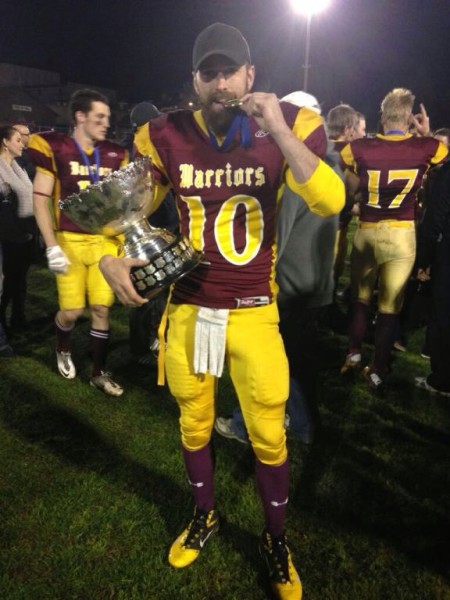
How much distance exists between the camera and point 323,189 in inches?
70.2

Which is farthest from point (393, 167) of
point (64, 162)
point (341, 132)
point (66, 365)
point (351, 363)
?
point (66, 365)

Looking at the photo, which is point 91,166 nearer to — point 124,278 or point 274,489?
point 124,278

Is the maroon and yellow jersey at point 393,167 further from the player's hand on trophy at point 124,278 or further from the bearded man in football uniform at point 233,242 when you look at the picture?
the player's hand on trophy at point 124,278

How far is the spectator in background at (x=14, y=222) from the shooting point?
492cm

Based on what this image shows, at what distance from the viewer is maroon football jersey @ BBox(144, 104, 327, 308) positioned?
1.94 metres

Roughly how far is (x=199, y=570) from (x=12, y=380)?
2692 millimetres

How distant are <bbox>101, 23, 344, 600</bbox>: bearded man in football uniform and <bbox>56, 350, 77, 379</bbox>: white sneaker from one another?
236 cm

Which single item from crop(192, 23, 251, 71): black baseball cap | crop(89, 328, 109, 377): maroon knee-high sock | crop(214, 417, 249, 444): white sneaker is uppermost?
crop(192, 23, 251, 71): black baseball cap

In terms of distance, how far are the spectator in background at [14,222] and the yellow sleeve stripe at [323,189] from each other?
13.2 ft

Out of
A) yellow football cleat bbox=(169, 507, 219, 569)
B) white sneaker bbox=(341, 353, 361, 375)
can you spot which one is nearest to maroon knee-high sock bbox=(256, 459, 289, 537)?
yellow football cleat bbox=(169, 507, 219, 569)

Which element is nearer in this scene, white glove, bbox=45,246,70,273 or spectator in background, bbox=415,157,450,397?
white glove, bbox=45,246,70,273

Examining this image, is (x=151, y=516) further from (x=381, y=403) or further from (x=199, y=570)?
(x=381, y=403)

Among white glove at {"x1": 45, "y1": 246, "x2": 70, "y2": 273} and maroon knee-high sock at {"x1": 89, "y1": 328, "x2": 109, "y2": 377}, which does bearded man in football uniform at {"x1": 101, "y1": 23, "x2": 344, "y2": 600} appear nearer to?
white glove at {"x1": 45, "y1": 246, "x2": 70, "y2": 273}

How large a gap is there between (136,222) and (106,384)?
2.42 metres
